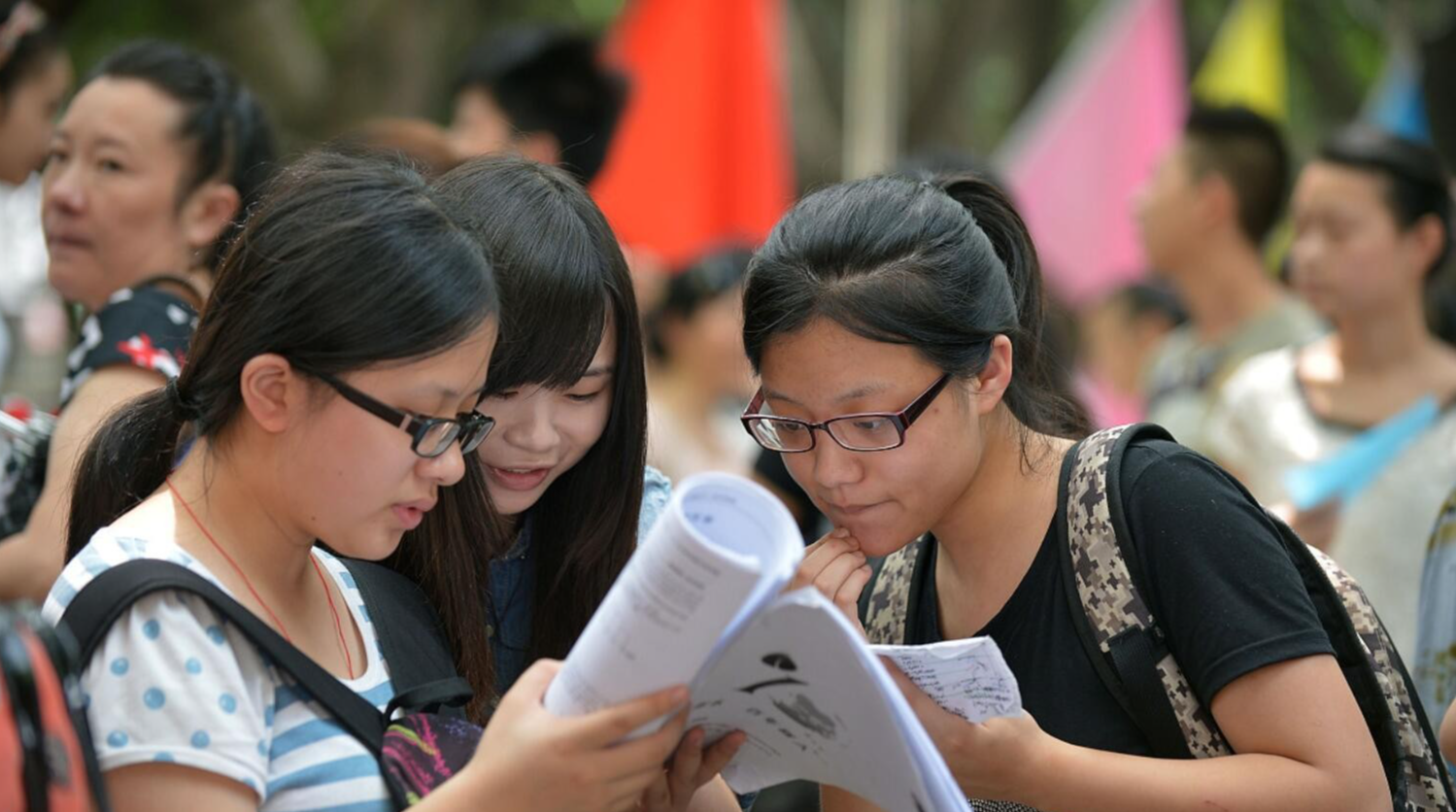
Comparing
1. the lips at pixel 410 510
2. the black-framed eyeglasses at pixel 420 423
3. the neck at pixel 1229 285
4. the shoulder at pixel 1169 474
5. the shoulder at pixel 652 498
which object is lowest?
the neck at pixel 1229 285

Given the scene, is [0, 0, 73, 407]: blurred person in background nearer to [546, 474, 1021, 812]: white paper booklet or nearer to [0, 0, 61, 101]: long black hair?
[0, 0, 61, 101]: long black hair

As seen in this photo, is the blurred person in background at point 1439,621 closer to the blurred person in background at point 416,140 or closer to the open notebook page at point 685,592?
the open notebook page at point 685,592

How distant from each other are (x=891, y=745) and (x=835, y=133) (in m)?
9.37

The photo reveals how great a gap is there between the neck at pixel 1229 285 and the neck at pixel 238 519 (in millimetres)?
4223

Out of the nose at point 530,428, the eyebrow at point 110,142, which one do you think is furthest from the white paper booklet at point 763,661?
the eyebrow at point 110,142

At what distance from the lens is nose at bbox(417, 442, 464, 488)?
1987 millimetres

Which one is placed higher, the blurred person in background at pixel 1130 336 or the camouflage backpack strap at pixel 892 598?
the camouflage backpack strap at pixel 892 598

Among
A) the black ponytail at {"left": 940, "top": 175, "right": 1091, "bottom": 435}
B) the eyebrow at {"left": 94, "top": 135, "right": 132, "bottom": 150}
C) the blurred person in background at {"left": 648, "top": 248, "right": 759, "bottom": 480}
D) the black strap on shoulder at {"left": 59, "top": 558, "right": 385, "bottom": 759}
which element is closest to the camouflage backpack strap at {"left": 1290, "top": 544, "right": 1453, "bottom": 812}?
the black ponytail at {"left": 940, "top": 175, "right": 1091, "bottom": 435}

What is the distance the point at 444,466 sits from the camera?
78.7 inches

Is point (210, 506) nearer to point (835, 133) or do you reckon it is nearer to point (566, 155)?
point (566, 155)

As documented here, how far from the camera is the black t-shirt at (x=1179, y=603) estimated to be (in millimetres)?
2223

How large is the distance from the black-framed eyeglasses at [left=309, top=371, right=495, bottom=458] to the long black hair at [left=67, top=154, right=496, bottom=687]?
2 cm

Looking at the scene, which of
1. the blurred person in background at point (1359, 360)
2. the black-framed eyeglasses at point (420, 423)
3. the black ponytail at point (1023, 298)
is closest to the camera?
the black-framed eyeglasses at point (420, 423)

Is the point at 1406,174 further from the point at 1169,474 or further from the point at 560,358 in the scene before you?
the point at 560,358
